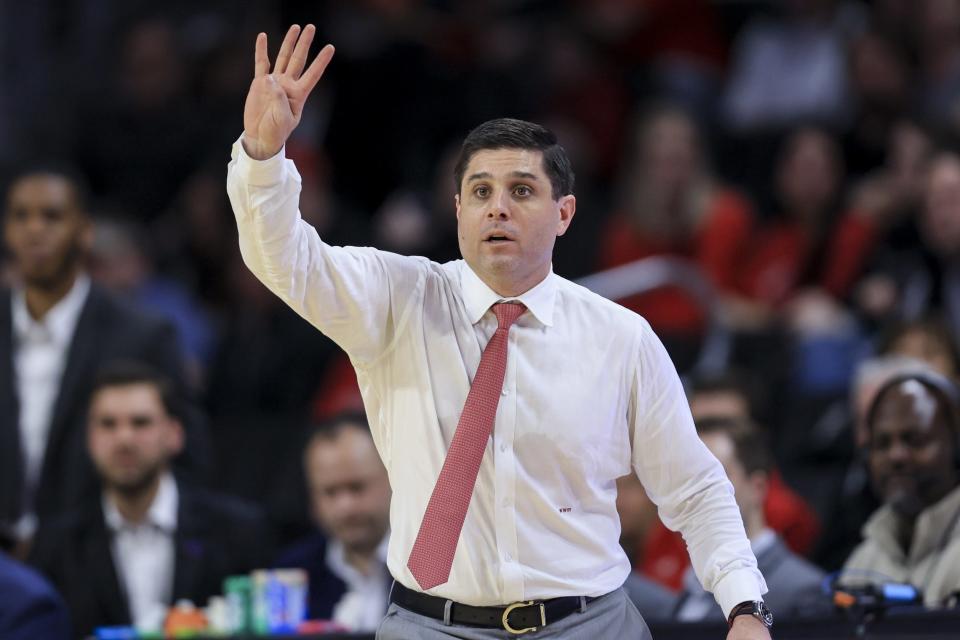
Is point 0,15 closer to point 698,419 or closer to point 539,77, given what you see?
point 539,77

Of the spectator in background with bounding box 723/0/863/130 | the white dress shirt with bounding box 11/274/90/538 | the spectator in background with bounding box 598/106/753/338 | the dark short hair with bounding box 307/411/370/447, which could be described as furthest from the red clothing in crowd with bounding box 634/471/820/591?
the spectator in background with bounding box 723/0/863/130

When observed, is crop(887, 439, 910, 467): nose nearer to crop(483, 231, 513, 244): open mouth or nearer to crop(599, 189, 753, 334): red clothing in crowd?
crop(483, 231, 513, 244): open mouth

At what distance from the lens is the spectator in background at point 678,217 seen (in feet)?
26.9

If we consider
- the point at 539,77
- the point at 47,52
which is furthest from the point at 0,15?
the point at 539,77

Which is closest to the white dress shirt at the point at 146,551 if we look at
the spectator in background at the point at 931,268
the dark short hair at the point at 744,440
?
the dark short hair at the point at 744,440

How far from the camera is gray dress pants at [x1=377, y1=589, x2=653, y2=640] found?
3.59 m

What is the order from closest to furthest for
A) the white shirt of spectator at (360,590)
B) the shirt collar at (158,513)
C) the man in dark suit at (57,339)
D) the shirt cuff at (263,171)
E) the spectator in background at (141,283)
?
the shirt cuff at (263,171) → the white shirt of spectator at (360,590) → the shirt collar at (158,513) → the man in dark suit at (57,339) → the spectator in background at (141,283)

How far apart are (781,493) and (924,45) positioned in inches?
125

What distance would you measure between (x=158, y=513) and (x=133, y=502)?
0.10 meters

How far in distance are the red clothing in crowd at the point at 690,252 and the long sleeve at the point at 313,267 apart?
4.38 metres

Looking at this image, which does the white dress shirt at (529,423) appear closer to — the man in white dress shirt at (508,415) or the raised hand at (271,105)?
the man in white dress shirt at (508,415)

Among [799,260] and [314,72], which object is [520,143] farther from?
[799,260]

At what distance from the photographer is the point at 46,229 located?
21.9ft

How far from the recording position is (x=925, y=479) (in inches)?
203
